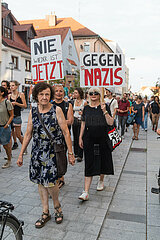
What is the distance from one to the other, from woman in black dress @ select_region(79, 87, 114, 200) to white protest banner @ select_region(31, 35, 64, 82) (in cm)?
266

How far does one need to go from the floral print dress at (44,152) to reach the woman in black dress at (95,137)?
1.11 meters

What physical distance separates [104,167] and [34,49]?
4120 millimetres

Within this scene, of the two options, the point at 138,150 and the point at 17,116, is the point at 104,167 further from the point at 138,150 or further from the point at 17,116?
the point at 138,150

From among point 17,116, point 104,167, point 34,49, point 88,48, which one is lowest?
point 104,167

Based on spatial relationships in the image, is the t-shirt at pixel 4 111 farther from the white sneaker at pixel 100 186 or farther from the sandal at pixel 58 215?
the sandal at pixel 58 215

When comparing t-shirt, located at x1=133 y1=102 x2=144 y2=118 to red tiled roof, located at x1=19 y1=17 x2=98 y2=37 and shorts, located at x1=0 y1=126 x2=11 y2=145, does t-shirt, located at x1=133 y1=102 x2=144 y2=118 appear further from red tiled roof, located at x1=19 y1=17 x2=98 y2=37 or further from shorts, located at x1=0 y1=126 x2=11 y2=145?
red tiled roof, located at x1=19 y1=17 x2=98 y2=37

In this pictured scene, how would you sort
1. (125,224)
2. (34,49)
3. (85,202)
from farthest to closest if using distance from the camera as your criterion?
(34,49) < (85,202) < (125,224)

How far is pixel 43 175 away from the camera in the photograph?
3412 mm

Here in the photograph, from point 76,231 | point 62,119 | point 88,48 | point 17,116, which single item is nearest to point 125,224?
point 76,231

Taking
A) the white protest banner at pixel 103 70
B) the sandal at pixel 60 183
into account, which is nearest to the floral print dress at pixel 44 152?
the sandal at pixel 60 183

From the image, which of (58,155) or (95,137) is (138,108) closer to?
(95,137)

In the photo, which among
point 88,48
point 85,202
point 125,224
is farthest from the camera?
point 88,48

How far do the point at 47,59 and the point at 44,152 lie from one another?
4.19 m

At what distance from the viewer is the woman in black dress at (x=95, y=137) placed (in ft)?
14.5
